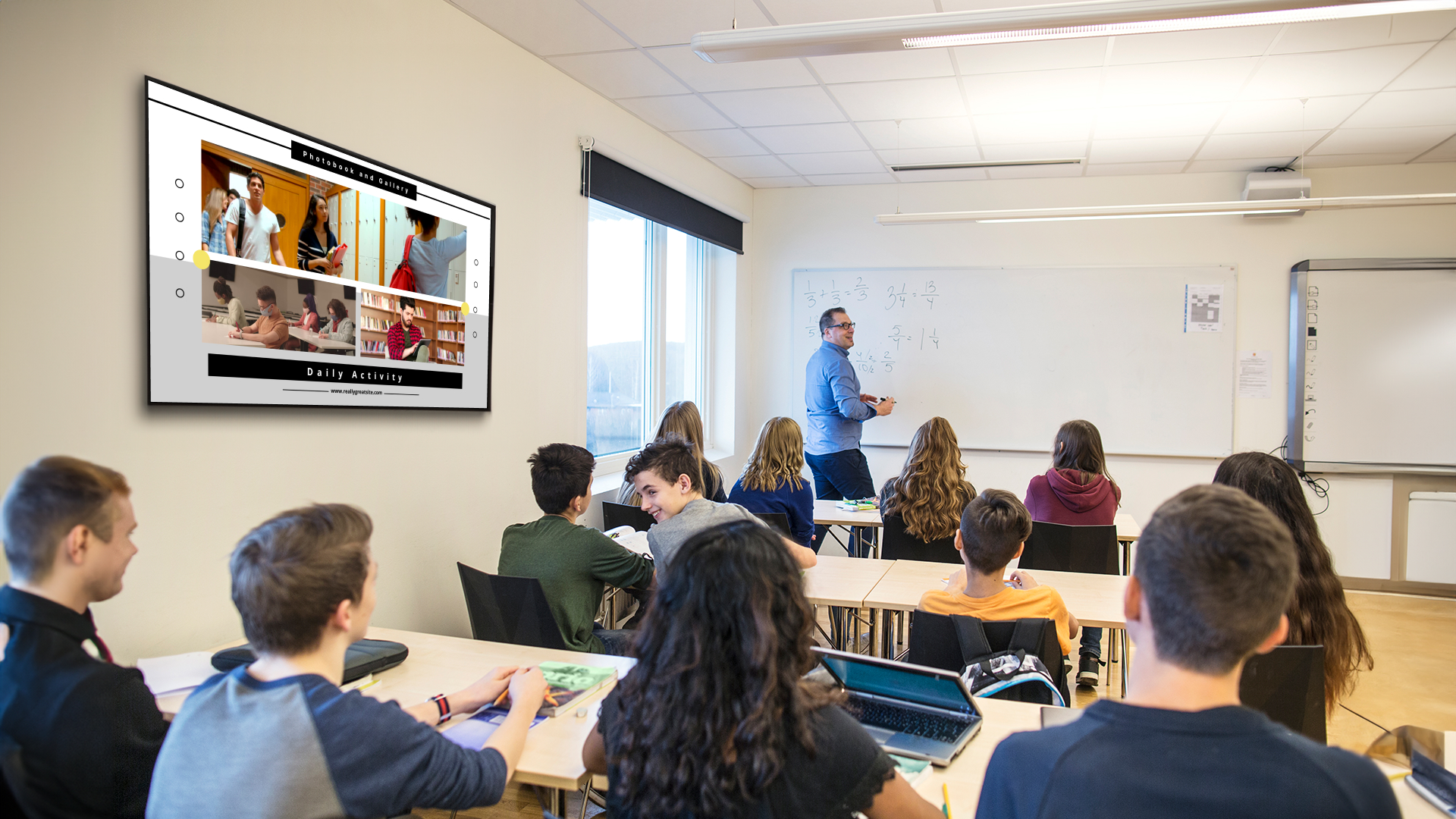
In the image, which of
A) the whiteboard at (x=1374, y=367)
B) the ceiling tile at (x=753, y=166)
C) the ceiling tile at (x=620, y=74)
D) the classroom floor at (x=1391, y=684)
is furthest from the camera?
the ceiling tile at (x=753, y=166)

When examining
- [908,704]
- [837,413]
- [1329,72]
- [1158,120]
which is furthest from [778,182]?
[908,704]

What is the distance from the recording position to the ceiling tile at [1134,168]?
550cm

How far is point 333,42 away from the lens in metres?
2.76

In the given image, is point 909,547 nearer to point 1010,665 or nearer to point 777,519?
point 777,519

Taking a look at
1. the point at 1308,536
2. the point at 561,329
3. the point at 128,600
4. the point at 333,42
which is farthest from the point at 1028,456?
the point at 128,600

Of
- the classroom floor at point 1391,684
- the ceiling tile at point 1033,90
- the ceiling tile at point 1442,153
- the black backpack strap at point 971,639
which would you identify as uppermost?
the ceiling tile at point 1442,153

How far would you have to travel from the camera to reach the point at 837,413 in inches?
221

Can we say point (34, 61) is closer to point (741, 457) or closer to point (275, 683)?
point (275, 683)

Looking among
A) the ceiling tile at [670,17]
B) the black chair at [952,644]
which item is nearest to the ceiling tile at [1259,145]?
the ceiling tile at [670,17]

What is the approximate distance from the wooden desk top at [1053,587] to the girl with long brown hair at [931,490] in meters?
0.25

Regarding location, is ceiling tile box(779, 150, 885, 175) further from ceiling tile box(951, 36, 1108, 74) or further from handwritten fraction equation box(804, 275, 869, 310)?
ceiling tile box(951, 36, 1108, 74)

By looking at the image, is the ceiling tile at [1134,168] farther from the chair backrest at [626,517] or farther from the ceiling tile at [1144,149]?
the chair backrest at [626,517]

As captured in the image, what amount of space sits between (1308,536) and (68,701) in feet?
8.34

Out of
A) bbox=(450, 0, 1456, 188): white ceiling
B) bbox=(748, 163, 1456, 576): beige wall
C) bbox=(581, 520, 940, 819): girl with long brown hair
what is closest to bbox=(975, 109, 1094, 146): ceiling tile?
bbox=(450, 0, 1456, 188): white ceiling
